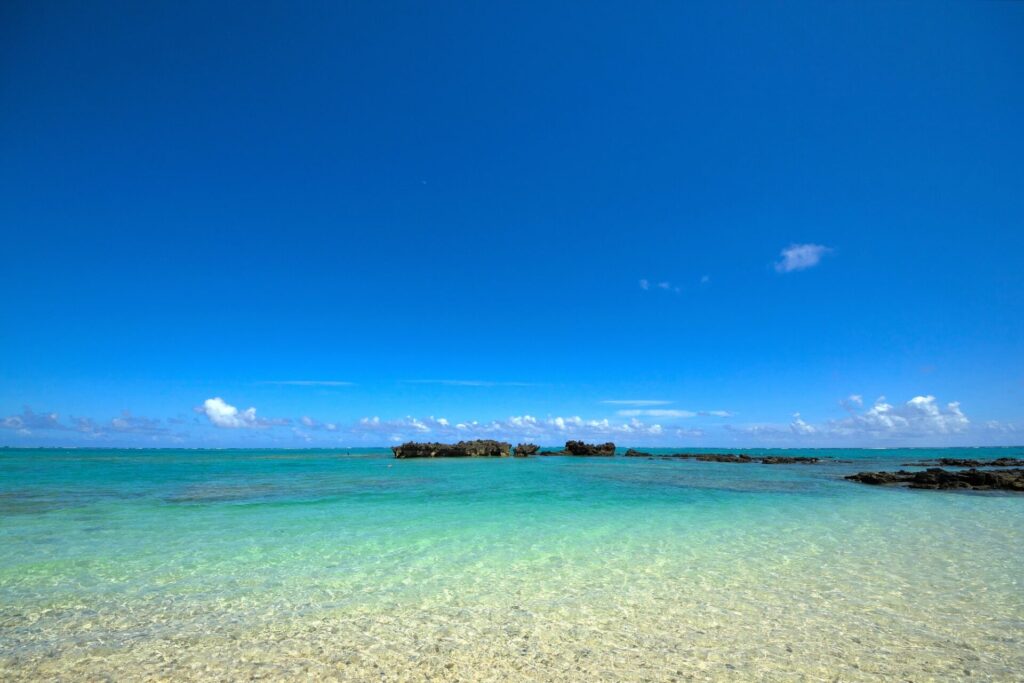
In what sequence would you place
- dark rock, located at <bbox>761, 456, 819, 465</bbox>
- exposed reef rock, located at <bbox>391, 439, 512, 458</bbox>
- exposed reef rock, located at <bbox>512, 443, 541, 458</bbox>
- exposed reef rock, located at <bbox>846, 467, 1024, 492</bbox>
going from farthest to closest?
exposed reef rock, located at <bbox>512, 443, 541, 458</bbox> < exposed reef rock, located at <bbox>391, 439, 512, 458</bbox> < dark rock, located at <bbox>761, 456, 819, 465</bbox> < exposed reef rock, located at <bbox>846, 467, 1024, 492</bbox>

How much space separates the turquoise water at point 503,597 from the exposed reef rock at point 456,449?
57190 mm

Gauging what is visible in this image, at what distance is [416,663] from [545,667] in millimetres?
1346

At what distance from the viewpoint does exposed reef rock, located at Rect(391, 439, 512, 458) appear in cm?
7125

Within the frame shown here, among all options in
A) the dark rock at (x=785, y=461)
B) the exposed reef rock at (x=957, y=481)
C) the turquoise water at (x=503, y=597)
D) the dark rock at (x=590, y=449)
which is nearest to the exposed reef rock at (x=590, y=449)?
the dark rock at (x=590, y=449)

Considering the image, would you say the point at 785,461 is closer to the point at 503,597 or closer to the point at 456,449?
the point at 456,449

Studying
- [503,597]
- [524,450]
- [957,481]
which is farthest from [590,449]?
[503,597]

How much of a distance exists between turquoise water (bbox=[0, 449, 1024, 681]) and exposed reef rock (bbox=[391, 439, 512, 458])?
5719cm

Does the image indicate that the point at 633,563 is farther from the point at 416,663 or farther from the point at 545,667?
the point at 416,663

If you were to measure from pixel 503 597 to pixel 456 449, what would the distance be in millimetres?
71070

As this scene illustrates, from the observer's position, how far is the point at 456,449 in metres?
76.4

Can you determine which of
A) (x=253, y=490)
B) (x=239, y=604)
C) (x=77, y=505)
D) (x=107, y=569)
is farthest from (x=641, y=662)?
(x=253, y=490)

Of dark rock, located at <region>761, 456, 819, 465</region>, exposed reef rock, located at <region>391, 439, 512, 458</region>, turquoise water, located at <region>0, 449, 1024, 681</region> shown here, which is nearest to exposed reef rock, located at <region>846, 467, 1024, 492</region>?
turquoise water, located at <region>0, 449, 1024, 681</region>

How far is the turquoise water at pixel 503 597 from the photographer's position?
16.3 feet

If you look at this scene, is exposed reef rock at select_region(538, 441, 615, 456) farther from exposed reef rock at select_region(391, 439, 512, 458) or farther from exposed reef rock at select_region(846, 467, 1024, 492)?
exposed reef rock at select_region(846, 467, 1024, 492)
